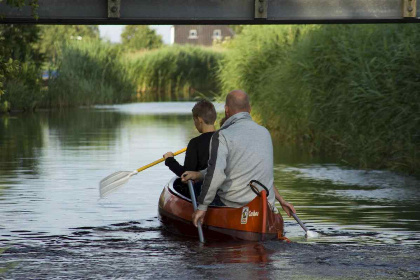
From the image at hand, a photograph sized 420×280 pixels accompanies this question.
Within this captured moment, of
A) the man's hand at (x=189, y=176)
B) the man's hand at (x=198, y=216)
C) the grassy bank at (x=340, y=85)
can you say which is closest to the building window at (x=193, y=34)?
the grassy bank at (x=340, y=85)

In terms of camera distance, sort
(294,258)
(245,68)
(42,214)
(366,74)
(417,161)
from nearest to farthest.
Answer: (294,258)
(42,214)
(417,161)
(366,74)
(245,68)

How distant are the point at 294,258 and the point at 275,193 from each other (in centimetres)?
152

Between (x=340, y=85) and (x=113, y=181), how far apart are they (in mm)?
9698

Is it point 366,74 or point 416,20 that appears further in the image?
point 366,74

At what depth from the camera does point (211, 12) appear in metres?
17.0

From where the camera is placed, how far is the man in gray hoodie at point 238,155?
11.1 m

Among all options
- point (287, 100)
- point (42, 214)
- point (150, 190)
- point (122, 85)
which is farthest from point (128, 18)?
point (122, 85)

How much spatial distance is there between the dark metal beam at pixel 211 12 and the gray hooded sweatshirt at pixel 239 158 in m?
5.90

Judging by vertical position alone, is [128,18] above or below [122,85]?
above

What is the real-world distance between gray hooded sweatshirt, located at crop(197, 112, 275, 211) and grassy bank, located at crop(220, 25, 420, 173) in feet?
25.9

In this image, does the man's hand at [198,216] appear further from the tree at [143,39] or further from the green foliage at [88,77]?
the tree at [143,39]

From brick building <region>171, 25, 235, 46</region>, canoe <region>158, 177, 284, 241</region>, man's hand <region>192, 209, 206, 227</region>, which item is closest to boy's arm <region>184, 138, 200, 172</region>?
canoe <region>158, 177, 284, 241</region>

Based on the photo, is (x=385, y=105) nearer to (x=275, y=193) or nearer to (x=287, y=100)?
(x=287, y=100)

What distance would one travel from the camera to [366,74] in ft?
68.7
